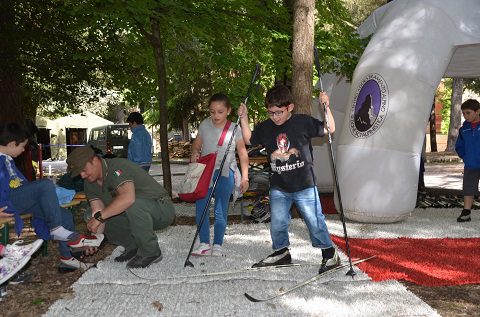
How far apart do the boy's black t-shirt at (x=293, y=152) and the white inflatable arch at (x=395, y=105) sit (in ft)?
9.87

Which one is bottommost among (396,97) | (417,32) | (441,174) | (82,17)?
(441,174)

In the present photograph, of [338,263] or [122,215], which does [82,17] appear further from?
[338,263]

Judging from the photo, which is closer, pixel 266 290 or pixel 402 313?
pixel 402 313

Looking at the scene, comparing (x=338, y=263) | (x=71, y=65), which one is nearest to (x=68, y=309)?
(x=338, y=263)

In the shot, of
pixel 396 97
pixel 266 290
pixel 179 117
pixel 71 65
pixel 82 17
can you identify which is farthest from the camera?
pixel 179 117

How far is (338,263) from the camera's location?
5.12 m

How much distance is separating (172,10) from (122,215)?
386 centimetres

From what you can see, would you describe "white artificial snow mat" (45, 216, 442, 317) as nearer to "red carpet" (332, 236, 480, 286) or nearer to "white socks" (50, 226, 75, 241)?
"red carpet" (332, 236, 480, 286)

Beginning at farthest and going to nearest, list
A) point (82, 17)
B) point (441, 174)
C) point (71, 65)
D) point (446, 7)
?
point (441, 174) < point (71, 65) < point (82, 17) < point (446, 7)

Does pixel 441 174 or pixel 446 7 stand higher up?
pixel 446 7

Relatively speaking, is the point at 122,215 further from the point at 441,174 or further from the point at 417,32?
the point at 441,174

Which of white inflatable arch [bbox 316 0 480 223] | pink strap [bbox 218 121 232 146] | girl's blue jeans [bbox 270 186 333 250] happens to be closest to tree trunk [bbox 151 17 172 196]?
white inflatable arch [bbox 316 0 480 223]

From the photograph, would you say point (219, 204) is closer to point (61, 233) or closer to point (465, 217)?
point (61, 233)

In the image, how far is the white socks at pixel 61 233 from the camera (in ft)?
16.3
